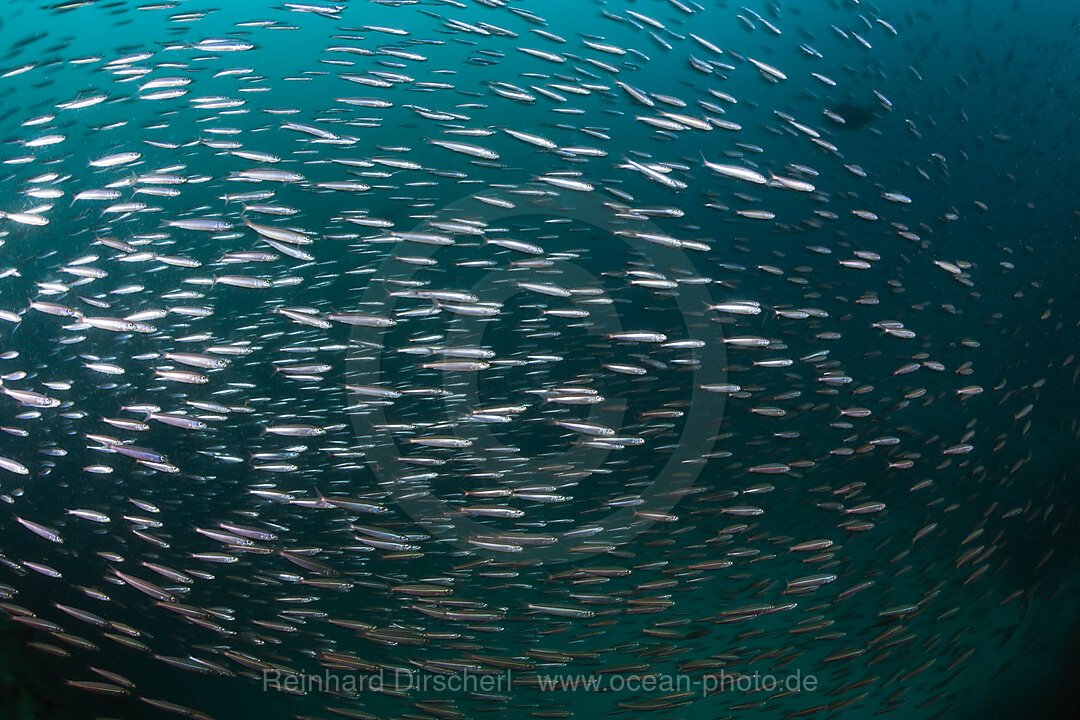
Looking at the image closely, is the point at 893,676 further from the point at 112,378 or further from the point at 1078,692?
the point at 112,378

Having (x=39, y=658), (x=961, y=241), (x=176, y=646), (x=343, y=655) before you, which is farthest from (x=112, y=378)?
(x=961, y=241)

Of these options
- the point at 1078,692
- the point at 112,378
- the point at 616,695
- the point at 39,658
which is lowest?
the point at 616,695

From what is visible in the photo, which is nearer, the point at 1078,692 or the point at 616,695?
the point at 1078,692

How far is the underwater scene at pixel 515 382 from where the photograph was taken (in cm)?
541

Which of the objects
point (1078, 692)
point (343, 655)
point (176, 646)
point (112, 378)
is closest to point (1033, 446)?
point (1078, 692)

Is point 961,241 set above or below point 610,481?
above

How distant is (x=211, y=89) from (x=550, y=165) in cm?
900

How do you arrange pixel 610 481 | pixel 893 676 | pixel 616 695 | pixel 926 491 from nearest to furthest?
pixel 893 676, pixel 926 491, pixel 610 481, pixel 616 695

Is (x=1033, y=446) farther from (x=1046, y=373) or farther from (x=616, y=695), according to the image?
(x=616, y=695)

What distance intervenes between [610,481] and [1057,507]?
9346mm

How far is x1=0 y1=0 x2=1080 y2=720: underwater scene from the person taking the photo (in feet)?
17.7

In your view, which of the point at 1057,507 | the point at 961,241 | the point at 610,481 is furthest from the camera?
the point at 961,241

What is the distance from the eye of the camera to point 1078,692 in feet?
30.9

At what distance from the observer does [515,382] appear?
12391mm
